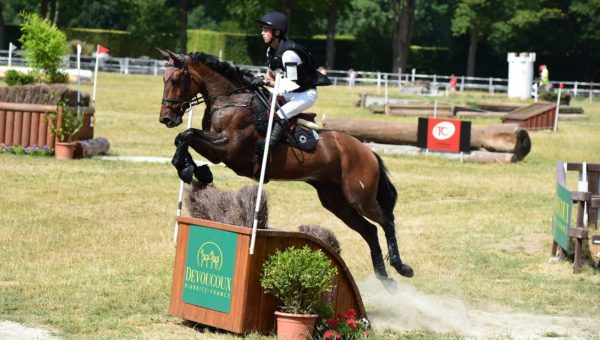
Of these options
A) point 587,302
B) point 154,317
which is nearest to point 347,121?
point 587,302

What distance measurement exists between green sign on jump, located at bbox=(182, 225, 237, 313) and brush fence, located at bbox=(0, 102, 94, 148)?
44.6 feet

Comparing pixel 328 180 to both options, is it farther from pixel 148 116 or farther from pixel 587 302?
pixel 148 116

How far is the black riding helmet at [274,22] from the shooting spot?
995cm

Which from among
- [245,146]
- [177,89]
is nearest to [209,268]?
[245,146]

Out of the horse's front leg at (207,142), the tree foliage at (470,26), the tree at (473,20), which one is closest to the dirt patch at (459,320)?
the horse's front leg at (207,142)

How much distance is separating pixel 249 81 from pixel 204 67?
1.55 ft

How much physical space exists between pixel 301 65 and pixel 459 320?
2.94 m

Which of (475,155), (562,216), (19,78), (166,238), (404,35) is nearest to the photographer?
(562,216)

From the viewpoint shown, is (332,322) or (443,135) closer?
(332,322)

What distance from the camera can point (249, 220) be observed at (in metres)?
9.03

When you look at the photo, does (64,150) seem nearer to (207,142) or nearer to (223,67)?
(223,67)

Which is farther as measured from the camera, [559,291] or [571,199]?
[571,199]

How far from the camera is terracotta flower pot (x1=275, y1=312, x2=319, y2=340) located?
28.0 feet

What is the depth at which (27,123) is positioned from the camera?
2259cm
